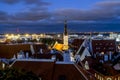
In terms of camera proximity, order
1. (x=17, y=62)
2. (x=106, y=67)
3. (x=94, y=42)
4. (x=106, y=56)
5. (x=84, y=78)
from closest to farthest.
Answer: (x=84, y=78) → (x=17, y=62) → (x=106, y=67) → (x=106, y=56) → (x=94, y=42)

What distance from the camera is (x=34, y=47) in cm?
9494

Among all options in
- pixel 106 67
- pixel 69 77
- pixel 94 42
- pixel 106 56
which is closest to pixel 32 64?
pixel 69 77

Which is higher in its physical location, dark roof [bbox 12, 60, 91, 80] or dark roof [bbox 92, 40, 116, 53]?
dark roof [bbox 12, 60, 91, 80]

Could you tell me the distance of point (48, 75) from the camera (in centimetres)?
4844

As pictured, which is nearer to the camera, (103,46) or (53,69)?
(53,69)

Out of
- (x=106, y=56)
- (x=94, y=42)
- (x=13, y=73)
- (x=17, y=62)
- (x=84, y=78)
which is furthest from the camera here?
(x=94, y=42)

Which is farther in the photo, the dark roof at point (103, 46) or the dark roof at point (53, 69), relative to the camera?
the dark roof at point (103, 46)

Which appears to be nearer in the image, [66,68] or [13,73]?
[13,73]

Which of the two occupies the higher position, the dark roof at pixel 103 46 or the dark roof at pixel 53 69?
the dark roof at pixel 53 69

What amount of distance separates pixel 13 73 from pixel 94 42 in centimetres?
8727

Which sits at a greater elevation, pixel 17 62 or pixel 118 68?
pixel 17 62

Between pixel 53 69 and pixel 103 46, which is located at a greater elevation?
pixel 53 69

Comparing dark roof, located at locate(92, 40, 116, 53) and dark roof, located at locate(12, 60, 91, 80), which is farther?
dark roof, located at locate(92, 40, 116, 53)

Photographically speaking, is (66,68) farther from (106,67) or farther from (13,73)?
(106,67)
